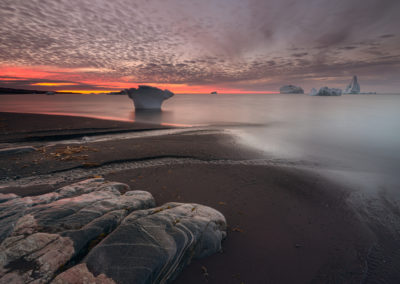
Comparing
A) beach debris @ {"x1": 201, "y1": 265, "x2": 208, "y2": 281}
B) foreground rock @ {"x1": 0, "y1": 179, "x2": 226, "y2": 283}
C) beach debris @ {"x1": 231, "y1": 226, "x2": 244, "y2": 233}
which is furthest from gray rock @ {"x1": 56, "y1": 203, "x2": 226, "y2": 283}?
beach debris @ {"x1": 231, "y1": 226, "x2": 244, "y2": 233}

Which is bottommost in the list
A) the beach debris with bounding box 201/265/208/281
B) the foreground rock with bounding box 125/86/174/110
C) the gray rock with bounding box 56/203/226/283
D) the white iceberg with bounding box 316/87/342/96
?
the beach debris with bounding box 201/265/208/281

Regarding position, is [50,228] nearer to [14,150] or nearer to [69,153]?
A: [69,153]

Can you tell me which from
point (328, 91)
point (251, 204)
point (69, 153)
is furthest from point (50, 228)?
point (328, 91)

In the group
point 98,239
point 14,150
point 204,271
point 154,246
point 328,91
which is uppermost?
point 328,91

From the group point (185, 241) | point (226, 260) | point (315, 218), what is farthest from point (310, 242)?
point (185, 241)

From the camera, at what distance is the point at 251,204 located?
19.2 feet

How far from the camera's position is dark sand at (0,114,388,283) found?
3.71 m

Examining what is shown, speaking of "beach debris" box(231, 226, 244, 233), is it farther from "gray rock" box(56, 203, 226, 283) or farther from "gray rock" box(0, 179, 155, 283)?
"gray rock" box(0, 179, 155, 283)

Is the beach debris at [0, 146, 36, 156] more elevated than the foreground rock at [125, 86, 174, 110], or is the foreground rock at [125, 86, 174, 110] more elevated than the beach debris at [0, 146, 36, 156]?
the foreground rock at [125, 86, 174, 110]

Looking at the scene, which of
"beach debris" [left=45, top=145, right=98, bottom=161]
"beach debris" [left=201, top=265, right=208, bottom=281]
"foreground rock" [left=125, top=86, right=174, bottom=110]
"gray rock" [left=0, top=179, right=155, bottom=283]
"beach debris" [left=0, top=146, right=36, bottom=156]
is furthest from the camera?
"foreground rock" [left=125, top=86, right=174, bottom=110]

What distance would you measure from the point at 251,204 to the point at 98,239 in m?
4.39

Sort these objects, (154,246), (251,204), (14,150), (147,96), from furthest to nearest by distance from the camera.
Answer: (147,96) → (14,150) → (251,204) → (154,246)

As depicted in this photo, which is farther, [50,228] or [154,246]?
[50,228]

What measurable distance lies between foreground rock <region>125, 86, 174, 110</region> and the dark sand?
1092 inches
